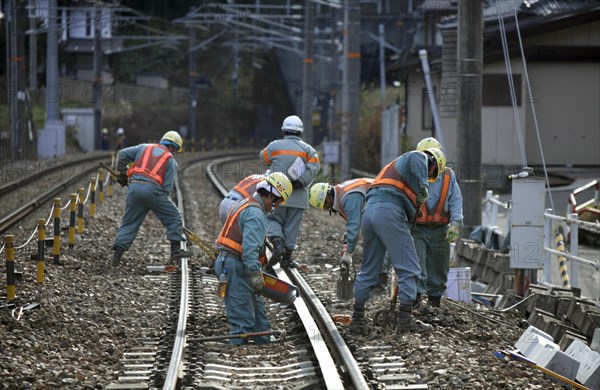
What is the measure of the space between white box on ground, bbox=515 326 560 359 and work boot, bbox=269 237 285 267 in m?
4.56

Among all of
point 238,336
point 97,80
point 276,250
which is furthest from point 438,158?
point 97,80

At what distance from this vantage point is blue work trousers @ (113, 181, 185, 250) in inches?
555

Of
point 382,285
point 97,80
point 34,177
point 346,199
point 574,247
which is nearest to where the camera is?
point 346,199

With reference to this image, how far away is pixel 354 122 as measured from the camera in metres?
28.6

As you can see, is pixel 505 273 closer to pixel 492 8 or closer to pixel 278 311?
pixel 278 311

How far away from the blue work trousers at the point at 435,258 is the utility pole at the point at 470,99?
12.6ft

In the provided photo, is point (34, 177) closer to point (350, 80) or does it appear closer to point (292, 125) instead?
point (350, 80)

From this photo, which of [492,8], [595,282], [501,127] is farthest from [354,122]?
[595,282]

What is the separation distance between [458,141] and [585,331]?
14.7ft

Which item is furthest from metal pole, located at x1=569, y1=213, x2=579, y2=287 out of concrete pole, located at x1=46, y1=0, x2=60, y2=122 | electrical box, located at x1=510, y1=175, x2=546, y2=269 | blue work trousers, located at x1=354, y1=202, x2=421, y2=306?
concrete pole, located at x1=46, y1=0, x2=60, y2=122

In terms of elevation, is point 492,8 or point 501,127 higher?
point 492,8

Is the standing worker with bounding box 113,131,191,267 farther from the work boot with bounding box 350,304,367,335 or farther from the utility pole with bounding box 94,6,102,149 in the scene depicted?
the utility pole with bounding box 94,6,102,149

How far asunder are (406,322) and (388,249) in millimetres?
707

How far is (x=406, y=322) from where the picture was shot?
9.77 meters
